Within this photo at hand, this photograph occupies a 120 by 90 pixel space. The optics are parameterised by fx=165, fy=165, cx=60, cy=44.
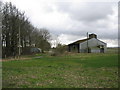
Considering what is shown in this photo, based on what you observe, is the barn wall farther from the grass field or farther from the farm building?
the grass field

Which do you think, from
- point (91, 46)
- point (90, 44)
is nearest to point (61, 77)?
point (90, 44)

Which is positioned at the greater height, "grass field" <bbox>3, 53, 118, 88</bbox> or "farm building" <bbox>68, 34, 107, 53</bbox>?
"farm building" <bbox>68, 34, 107, 53</bbox>

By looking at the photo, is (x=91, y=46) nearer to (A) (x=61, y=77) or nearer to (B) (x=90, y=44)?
(B) (x=90, y=44)

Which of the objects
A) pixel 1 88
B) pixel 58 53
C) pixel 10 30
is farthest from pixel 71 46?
pixel 1 88

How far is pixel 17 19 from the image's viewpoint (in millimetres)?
45531

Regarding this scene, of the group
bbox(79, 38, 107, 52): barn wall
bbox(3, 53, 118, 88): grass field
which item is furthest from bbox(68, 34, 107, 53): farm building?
bbox(3, 53, 118, 88): grass field

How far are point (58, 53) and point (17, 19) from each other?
1473cm

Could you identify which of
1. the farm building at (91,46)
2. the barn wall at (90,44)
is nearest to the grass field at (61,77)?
the farm building at (91,46)

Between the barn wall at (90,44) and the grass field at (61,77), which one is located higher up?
the barn wall at (90,44)

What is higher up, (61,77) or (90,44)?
(90,44)

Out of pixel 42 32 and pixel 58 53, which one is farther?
pixel 42 32

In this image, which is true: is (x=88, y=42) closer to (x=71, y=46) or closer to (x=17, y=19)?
(x=71, y=46)

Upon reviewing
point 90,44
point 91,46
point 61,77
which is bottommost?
point 61,77

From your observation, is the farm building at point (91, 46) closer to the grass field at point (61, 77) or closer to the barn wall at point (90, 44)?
the barn wall at point (90, 44)
